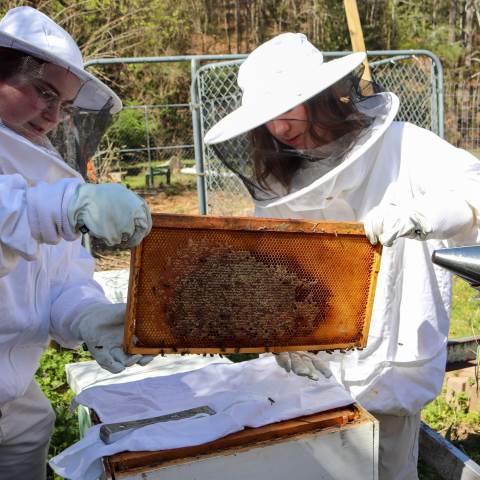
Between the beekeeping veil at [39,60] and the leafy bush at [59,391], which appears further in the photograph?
the leafy bush at [59,391]

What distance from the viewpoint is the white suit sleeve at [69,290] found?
2.06 m

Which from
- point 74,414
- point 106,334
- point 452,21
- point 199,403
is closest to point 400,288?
point 199,403

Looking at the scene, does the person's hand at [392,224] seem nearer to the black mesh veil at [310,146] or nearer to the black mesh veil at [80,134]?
the black mesh veil at [310,146]

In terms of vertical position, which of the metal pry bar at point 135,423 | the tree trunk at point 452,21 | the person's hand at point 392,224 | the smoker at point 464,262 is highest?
the tree trunk at point 452,21

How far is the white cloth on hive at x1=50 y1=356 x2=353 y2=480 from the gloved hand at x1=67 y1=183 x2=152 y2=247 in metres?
0.53

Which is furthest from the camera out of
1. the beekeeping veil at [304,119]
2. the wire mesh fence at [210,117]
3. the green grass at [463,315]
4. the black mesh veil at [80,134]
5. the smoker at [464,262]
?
the wire mesh fence at [210,117]

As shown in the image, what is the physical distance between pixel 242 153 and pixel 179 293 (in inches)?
34.4

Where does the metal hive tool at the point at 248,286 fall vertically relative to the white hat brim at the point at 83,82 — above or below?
below

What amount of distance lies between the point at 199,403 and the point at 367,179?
109 cm

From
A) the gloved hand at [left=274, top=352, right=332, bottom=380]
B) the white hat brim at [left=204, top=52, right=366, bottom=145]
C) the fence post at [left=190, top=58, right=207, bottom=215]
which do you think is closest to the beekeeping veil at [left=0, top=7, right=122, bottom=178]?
the white hat brim at [left=204, top=52, right=366, bottom=145]

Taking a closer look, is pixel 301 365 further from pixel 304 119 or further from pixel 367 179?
pixel 304 119

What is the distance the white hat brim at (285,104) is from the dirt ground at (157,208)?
17.5 feet

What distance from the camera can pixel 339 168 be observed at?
2.18 m

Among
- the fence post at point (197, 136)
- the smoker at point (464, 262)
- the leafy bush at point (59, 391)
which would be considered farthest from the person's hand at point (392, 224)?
the fence post at point (197, 136)
